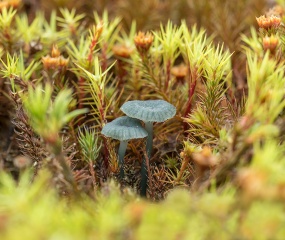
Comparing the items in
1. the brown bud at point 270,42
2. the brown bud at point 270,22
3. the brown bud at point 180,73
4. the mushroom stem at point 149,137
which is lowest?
the mushroom stem at point 149,137

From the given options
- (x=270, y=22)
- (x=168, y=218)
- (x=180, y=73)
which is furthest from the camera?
(x=180, y=73)

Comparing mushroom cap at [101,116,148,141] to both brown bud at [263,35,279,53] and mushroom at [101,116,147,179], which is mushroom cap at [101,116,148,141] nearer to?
mushroom at [101,116,147,179]

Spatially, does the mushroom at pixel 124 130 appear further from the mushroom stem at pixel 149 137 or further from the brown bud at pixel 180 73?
the brown bud at pixel 180 73

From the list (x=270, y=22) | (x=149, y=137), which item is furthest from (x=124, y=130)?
(x=270, y=22)

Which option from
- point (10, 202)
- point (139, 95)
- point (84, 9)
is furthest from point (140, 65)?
point (10, 202)

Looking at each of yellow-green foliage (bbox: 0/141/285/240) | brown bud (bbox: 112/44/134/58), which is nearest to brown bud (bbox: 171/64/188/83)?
brown bud (bbox: 112/44/134/58)

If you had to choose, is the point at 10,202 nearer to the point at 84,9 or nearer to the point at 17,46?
the point at 17,46

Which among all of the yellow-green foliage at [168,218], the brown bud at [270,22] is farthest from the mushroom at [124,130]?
the brown bud at [270,22]

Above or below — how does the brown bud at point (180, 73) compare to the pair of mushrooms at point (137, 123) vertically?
above

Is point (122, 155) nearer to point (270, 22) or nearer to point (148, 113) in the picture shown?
point (148, 113)

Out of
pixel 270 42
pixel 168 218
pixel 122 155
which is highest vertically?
pixel 270 42
